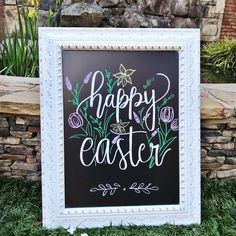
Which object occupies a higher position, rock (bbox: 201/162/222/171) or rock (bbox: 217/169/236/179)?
rock (bbox: 201/162/222/171)

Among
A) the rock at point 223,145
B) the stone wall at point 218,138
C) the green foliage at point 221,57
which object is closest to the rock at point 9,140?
the stone wall at point 218,138

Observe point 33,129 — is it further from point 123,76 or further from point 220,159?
point 220,159

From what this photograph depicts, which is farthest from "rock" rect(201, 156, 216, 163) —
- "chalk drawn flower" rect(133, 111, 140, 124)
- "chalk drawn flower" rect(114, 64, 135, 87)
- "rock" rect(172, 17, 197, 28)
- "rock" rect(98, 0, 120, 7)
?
"rock" rect(172, 17, 197, 28)

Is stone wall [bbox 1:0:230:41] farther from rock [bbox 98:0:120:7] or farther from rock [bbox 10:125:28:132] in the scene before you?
rock [bbox 10:125:28:132]

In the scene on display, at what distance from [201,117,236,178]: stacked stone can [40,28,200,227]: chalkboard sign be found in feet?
0.93

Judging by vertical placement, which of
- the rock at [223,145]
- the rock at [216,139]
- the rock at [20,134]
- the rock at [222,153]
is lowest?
the rock at [222,153]

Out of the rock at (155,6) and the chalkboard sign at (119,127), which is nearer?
the chalkboard sign at (119,127)

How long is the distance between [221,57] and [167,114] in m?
2.61

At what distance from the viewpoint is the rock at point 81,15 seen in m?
4.43

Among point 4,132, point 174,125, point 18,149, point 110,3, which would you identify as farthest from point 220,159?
point 110,3

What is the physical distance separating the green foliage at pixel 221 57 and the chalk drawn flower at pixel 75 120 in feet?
8.48

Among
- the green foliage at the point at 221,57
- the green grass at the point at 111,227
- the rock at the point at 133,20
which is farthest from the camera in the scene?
the rock at the point at 133,20

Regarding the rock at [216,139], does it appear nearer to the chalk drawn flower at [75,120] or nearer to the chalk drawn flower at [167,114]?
the chalk drawn flower at [167,114]

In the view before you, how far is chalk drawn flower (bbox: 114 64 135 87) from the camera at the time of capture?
216 cm
